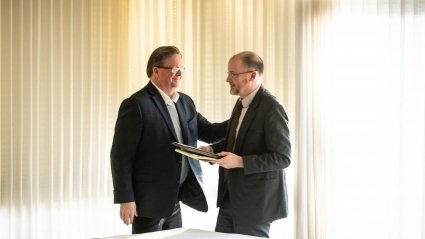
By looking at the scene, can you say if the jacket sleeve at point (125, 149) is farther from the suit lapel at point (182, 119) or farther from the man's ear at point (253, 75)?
the man's ear at point (253, 75)

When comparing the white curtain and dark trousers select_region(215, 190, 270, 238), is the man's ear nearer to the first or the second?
dark trousers select_region(215, 190, 270, 238)

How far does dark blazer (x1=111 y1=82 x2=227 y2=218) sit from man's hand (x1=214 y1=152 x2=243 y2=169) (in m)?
0.27

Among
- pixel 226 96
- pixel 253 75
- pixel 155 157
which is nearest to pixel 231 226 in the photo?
pixel 155 157

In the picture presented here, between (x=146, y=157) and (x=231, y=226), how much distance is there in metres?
0.52

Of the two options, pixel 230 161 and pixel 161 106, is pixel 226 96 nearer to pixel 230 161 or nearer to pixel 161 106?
pixel 161 106

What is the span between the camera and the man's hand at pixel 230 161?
182 centimetres
